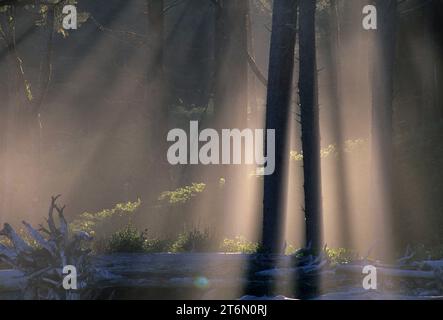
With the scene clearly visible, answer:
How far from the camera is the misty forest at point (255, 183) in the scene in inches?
490

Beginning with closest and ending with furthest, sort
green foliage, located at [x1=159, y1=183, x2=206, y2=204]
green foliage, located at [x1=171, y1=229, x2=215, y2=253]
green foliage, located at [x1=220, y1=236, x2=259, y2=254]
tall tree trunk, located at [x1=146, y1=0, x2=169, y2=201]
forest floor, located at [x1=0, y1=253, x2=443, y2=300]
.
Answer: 1. forest floor, located at [x1=0, y1=253, x2=443, y2=300]
2. green foliage, located at [x1=171, y1=229, x2=215, y2=253]
3. green foliage, located at [x1=220, y1=236, x2=259, y2=254]
4. green foliage, located at [x1=159, y1=183, x2=206, y2=204]
5. tall tree trunk, located at [x1=146, y1=0, x2=169, y2=201]

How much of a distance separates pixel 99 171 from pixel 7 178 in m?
11.1

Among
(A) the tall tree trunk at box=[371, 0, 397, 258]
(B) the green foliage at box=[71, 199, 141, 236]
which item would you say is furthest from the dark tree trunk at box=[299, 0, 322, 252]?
(B) the green foliage at box=[71, 199, 141, 236]

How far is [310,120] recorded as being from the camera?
1450 cm

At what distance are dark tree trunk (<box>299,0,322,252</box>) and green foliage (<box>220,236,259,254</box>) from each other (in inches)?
46.7

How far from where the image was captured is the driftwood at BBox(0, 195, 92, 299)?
473 inches

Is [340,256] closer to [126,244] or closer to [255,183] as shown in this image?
[126,244]

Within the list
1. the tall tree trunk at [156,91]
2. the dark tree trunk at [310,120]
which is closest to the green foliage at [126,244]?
the dark tree trunk at [310,120]

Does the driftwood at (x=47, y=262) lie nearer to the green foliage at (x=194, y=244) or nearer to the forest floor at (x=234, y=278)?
the forest floor at (x=234, y=278)

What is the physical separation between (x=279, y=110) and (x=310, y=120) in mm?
652

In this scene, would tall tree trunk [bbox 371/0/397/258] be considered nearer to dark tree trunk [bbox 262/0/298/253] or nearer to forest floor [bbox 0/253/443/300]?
dark tree trunk [bbox 262/0/298/253]

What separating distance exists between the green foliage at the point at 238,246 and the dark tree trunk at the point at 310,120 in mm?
1186

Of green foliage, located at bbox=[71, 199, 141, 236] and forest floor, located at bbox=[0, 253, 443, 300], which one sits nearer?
forest floor, located at bbox=[0, 253, 443, 300]

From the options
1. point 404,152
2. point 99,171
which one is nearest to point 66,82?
point 99,171
